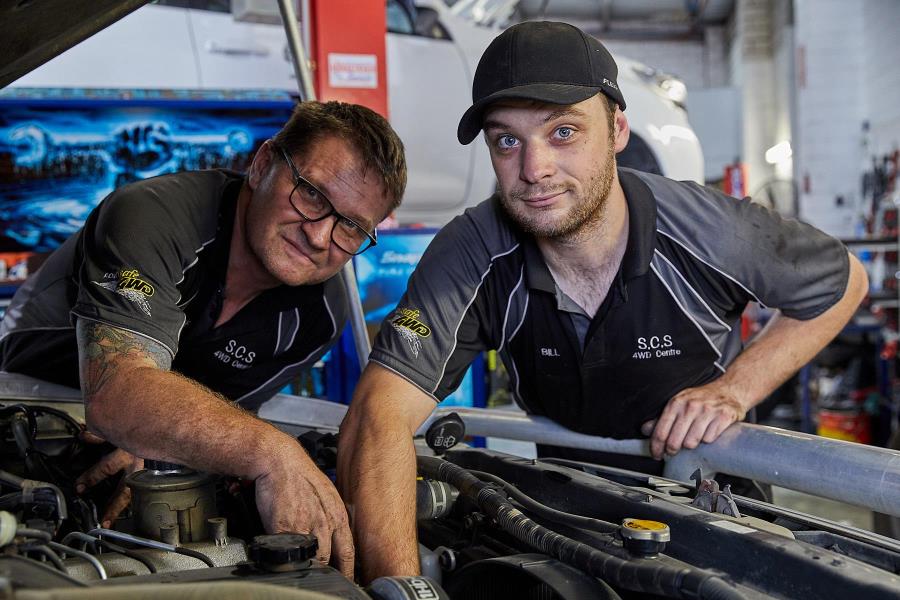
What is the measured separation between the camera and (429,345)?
1.63 metres

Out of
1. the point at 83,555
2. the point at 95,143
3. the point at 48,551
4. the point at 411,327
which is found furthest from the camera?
the point at 95,143

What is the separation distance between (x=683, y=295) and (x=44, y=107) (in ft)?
8.65

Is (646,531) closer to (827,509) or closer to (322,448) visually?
(322,448)

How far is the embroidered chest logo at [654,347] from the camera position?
169 centimetres

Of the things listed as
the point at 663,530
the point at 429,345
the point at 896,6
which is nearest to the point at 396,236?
the point at 429,345

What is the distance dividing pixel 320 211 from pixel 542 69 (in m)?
0.51

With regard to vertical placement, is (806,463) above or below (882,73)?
below

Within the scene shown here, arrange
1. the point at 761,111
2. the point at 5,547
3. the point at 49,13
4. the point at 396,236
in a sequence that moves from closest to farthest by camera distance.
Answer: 1. the point at 5,547
2. the point at 49,13
3. the point at 396,236
4. the point at 761,111

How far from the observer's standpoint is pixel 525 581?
1.09 meters

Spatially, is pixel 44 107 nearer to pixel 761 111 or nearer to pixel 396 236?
pixel 396 236

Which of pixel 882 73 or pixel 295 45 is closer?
pixel 295 45

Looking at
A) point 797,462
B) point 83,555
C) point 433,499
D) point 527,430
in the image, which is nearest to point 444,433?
point 433,499

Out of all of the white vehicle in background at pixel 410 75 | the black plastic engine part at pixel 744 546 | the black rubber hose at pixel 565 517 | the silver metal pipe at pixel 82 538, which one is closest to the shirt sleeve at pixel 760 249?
the black plastic engine part at pixel 744 546

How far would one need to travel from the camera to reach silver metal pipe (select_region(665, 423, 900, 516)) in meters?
1.21
